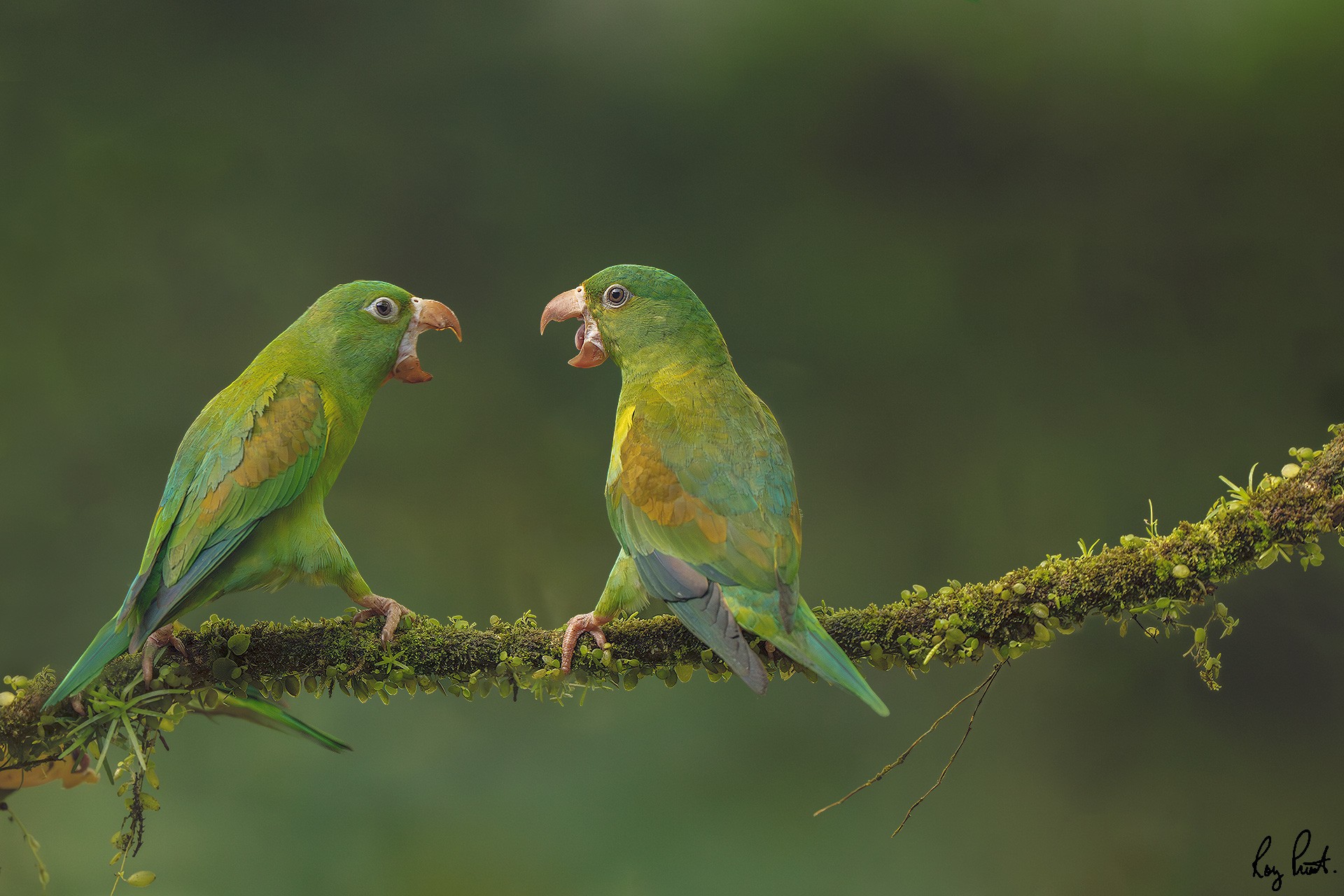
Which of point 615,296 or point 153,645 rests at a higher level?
point 615,296

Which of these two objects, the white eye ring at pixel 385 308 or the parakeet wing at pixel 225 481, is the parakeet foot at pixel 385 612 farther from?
the white eye ring at pixel 385 308

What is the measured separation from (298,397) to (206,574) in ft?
1.52

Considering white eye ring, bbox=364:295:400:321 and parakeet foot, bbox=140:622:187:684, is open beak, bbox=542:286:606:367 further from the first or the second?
parakeet foot, bbox=140:622:187:684

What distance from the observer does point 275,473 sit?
2.20 m

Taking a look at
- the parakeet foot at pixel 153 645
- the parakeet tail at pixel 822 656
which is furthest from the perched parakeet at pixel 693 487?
the parakeet foot at pixel 153 645

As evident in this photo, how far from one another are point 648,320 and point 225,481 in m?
1.03

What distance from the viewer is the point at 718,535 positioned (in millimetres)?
1980

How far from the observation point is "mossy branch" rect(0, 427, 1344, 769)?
6.89 feet

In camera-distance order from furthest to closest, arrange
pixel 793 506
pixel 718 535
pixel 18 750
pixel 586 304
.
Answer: pixel 586 304 → pixel 18 750 → pixel 793 506 → pixel 718 535

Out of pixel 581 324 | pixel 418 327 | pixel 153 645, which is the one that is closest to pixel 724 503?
pixel 581 324

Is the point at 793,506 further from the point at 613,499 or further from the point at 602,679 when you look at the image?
the point at 602,679

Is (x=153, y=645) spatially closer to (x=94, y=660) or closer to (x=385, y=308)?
(x=94, y=660)

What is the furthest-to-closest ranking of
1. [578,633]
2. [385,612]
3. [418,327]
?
[418,327]
[385,612]
[578,633]

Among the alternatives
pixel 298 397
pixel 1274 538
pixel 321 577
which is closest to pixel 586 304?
pixel 298 397
